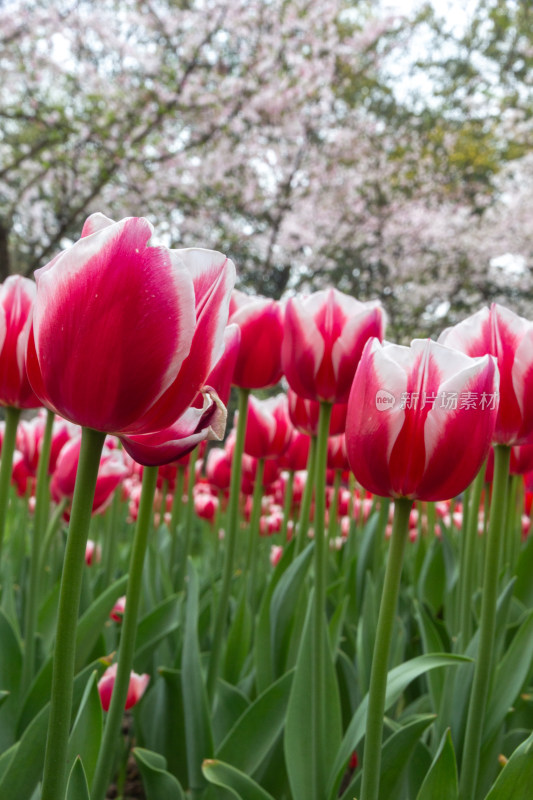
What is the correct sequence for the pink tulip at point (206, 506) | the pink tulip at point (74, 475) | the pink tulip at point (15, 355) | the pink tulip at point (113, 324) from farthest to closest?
the pink tulip at point (206, 506)
the pink tulip at point (74, 475)
the pink tulip at point (15, 355)
the pink tulip at point (113, 324)

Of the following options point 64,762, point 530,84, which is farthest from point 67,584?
point 530,84

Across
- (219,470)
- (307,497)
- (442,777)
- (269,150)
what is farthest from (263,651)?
(269,150)

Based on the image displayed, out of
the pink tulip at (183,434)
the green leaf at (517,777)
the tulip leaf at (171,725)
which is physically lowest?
the tulip leaf at (171,725)

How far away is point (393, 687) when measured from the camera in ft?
2.23

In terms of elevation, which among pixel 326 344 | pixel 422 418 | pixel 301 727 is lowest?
pixel 301 727

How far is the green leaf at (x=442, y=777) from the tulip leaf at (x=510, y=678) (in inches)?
11.9

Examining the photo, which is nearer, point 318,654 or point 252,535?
point 318,654

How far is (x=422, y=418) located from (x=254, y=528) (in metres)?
0.83

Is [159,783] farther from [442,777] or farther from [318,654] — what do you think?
[442,777]

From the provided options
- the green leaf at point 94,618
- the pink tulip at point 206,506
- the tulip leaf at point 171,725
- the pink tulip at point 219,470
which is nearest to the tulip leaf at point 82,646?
the green leaf at point 94,618

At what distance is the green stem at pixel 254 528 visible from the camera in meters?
1.35

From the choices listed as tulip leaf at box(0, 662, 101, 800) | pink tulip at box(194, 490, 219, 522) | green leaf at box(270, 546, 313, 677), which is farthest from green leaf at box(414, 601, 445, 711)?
pink tulip at box(194, 490, 219, 522)

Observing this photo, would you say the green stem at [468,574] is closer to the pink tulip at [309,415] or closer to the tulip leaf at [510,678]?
the tulip leaf at [510,678]

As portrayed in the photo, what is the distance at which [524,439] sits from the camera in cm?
75
